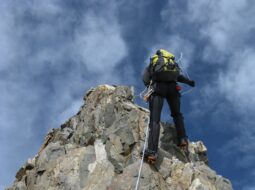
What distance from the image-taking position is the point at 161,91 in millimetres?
22516

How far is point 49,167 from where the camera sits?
23516 mm

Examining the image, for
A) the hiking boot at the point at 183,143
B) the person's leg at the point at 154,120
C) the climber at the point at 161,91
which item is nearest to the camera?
the person's leg at the point at 154,120

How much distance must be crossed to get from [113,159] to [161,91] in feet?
13.7

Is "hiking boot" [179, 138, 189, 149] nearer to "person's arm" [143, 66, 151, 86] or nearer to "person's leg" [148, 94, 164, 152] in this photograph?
"person's leg" [148, 94, 164, 152]

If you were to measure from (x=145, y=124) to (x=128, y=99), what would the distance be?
4.15 metres

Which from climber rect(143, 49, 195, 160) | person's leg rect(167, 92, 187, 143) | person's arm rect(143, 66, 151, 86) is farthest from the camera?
person's leg rect(167, 92, 187, 143)

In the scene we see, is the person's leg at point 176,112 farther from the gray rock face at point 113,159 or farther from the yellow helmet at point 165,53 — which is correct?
the yellow helmet at point 165,53

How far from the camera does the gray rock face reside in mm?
20578

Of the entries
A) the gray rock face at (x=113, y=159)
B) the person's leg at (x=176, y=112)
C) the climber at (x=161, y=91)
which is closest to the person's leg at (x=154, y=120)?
the climber at (x=161, y=91)

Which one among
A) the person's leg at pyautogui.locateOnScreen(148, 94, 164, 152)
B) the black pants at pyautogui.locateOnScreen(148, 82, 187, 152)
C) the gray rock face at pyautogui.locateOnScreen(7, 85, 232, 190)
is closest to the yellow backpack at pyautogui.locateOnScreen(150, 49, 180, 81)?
the black pants at pyautogui.locateOnScreen(148, 82, 187, 152)

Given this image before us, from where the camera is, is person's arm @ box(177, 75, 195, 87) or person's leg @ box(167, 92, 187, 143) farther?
person's arm @ box(177, 75, 195, 87)

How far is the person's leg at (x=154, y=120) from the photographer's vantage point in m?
20.9

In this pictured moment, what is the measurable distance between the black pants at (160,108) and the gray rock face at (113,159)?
1.09 metres

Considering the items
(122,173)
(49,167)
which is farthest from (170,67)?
(49,167)
